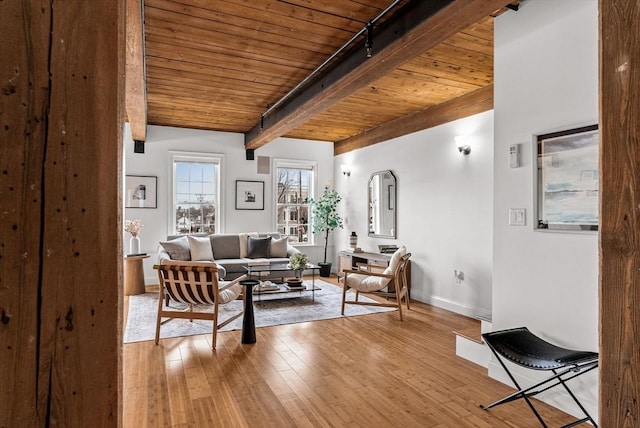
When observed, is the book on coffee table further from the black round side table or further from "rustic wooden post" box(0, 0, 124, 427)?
"rustic wooden post" box(0, 0, 124, 427)

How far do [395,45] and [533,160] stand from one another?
124 cm

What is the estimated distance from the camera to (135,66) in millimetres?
3049

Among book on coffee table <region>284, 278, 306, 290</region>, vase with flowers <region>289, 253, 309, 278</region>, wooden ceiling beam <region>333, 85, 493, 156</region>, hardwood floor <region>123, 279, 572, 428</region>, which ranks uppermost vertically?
wooden ceiling beam <region>333, 85, 493, 156</region>

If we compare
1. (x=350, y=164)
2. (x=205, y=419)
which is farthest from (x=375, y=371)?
(x=350, y=164)

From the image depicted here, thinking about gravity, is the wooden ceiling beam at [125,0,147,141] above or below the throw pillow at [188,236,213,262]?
above

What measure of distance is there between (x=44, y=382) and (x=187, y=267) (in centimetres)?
281

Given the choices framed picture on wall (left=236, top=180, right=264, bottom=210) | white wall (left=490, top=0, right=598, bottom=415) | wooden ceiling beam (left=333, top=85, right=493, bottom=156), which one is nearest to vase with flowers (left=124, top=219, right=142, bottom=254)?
framed picture on wall (left=236, top=180, right=264, bottom=210)

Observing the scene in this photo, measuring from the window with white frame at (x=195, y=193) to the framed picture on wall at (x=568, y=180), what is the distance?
5.61 meters

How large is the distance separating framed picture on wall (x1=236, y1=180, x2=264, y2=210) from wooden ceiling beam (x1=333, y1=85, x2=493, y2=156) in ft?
6.25

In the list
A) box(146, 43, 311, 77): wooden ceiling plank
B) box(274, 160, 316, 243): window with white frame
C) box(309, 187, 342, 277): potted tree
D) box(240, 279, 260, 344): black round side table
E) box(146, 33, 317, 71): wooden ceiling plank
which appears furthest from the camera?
box(274, 160, 316, 243): window with white frame

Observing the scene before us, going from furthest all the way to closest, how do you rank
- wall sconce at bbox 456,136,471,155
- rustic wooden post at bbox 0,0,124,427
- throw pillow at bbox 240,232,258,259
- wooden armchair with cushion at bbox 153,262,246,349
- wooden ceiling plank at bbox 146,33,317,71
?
throw pillow at bbox 240,232,258,259 → wall sconce at bbox 456,136,471,155 → wooden armchair with cushion at bbox 153,262,246,349 → wooden ceiling plank at bbox 146,33,317,71 → rustic wooden post at bbox 0,0,124,427

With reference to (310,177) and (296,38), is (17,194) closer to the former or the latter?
(296,38)

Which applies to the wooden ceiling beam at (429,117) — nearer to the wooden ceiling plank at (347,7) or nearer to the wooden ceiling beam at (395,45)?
the wooden ceiling beam at (395,45)

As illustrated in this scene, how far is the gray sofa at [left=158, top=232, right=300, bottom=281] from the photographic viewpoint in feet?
18.9
